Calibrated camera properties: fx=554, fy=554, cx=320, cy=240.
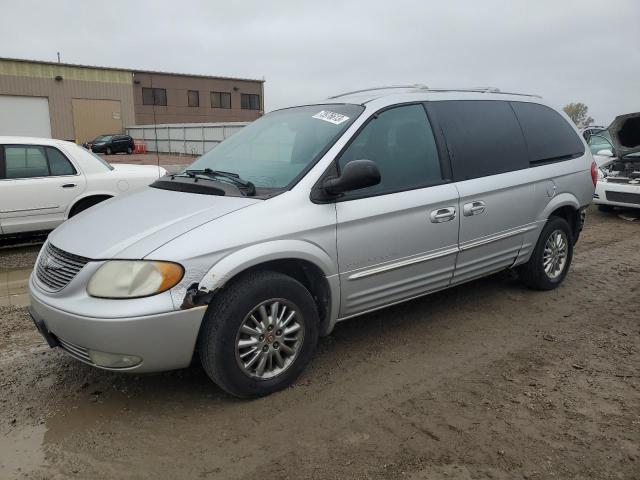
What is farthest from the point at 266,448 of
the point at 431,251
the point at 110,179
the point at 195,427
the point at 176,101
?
the point at 176,101

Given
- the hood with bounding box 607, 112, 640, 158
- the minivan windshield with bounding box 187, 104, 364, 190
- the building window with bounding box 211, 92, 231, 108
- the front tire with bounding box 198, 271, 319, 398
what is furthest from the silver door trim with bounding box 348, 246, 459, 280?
the building window with bounding box 211, 92, 231, 108

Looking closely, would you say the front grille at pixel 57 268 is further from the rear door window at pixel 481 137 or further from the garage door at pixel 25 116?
the garage door at pixel 25 116

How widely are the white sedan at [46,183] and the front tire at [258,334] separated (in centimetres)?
481

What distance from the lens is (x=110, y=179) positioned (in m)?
7.24

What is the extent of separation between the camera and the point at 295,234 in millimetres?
3213

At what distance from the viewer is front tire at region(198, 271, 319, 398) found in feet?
9.75

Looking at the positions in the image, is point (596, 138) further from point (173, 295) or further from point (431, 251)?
point (173, 295)

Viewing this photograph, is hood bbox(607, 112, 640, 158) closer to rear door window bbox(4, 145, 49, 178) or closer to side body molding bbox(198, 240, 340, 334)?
side body molding bbox(198, 240, 340, 334)

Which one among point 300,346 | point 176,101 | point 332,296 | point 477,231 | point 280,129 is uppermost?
point 176,101

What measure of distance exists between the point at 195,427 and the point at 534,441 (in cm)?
175

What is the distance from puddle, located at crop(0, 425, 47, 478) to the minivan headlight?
792 millimetres

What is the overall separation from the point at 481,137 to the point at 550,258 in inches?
59.1

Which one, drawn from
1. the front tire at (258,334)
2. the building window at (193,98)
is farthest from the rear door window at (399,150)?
the building window at (193,98)

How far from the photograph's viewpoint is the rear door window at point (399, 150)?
3672mm
